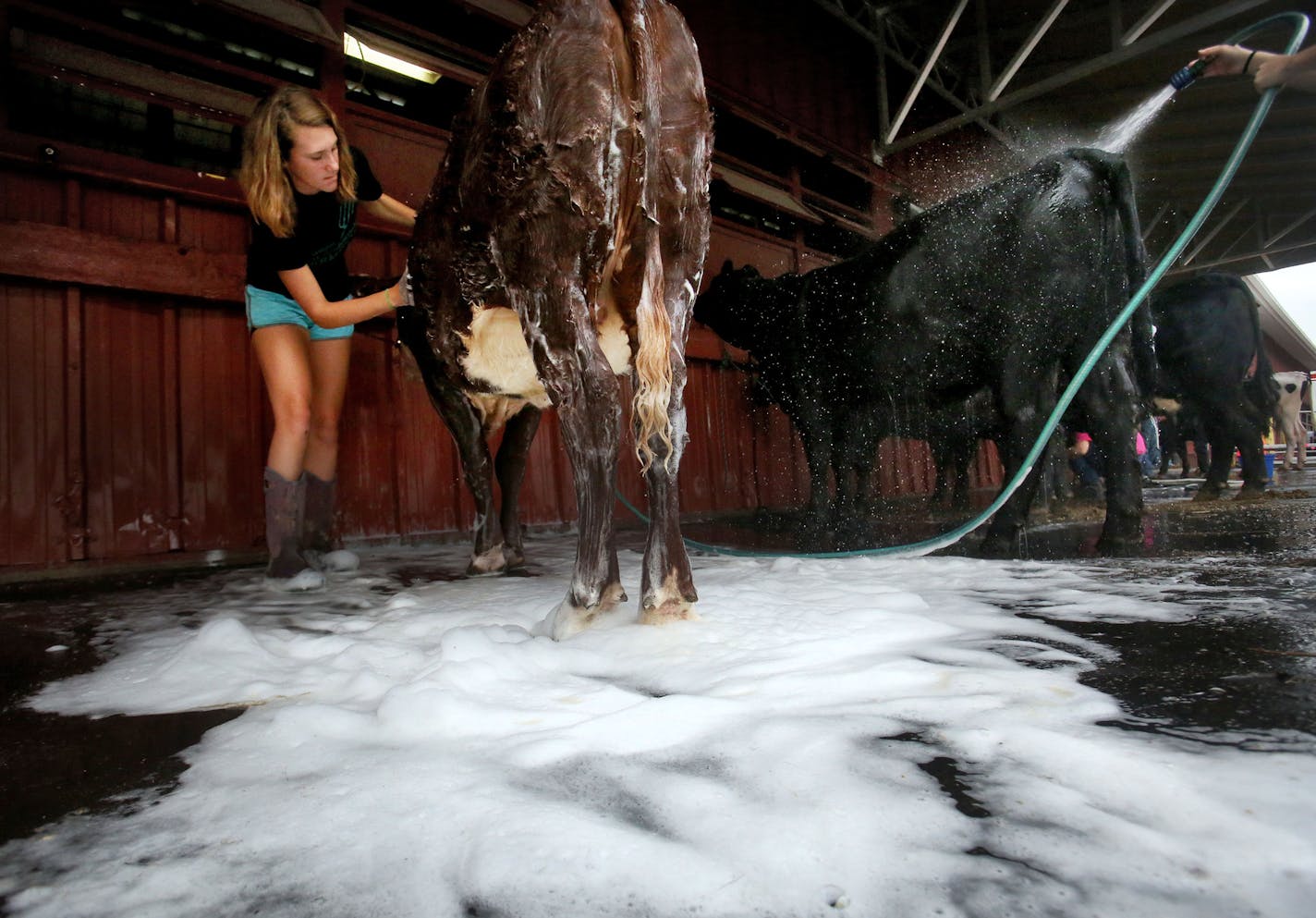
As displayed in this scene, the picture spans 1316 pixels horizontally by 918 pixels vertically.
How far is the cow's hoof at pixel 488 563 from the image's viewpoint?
3.22 metres

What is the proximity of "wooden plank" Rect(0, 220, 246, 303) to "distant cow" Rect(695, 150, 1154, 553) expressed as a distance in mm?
3969

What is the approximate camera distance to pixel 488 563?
3.24m

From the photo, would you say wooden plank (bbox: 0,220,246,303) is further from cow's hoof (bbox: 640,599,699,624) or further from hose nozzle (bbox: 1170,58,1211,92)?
hose nozzle (bbox: 1170,58,1211,92)

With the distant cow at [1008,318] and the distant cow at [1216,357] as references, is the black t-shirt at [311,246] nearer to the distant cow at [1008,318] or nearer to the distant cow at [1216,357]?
the distant cow at [1008,318]

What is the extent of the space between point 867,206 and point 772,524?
6479mm

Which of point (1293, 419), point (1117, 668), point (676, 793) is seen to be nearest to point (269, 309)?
point (676, 793)

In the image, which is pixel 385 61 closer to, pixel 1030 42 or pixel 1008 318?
pixel 1008 318

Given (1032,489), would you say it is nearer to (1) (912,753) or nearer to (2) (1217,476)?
(1) (912,753)

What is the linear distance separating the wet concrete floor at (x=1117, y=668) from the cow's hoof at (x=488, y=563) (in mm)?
122

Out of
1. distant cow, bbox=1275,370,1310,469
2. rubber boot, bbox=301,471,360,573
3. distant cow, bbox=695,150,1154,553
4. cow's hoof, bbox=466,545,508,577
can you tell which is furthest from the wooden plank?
distant cow, bbox=1275,370,1310,469

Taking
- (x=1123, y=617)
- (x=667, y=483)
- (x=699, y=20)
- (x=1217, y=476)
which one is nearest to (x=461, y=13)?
(x=699, y=20)

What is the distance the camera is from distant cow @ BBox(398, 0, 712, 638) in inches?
73.9

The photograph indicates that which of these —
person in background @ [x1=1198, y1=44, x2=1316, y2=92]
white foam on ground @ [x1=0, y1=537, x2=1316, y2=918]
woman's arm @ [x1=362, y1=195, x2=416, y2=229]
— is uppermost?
person in background @ [x1=1198, y1=44, x2=1316, y2=92]

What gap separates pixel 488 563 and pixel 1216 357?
7.00 metres
